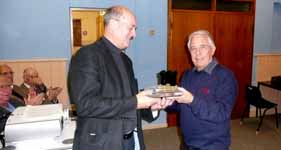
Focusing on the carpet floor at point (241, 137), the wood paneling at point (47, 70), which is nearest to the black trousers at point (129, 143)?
the carpet floor at point (241, 137)

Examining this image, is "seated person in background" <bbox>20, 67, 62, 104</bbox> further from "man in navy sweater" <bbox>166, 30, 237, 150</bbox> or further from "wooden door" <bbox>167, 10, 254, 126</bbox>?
"wooden door" <bbox>167, 10, 254, 126</bbox>

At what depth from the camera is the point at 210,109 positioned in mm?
1546

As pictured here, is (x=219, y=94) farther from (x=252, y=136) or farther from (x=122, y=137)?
(x=252, y=136)

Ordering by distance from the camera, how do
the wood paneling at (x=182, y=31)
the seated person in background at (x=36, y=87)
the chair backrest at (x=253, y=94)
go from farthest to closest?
the wood paneling at (x=182, y=31) → the chair backrest at (x=253, y=94) → the seated person in background at (x=36, y=87)

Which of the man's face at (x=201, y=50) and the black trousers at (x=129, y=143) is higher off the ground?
the man's face at (x=201, y=50)

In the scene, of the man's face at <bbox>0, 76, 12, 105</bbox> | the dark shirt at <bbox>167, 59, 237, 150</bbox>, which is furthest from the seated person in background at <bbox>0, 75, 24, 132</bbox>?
the dark shirt at <bbox>167, 59, 237, 150</bbox>

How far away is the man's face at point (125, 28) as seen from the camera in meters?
1.41

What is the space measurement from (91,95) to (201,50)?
0.78 metres

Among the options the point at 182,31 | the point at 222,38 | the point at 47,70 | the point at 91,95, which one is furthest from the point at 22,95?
the point at 222,38

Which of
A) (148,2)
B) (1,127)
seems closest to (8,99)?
(1,127)

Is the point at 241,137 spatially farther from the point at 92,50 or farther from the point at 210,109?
the point at 92,50

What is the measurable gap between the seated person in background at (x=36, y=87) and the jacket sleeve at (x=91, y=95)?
6.19ft

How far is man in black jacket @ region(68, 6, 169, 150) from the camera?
1262 mm

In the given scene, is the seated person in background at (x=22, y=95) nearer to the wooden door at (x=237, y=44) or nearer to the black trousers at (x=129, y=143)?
the black trousers at (x=129, y=143)
